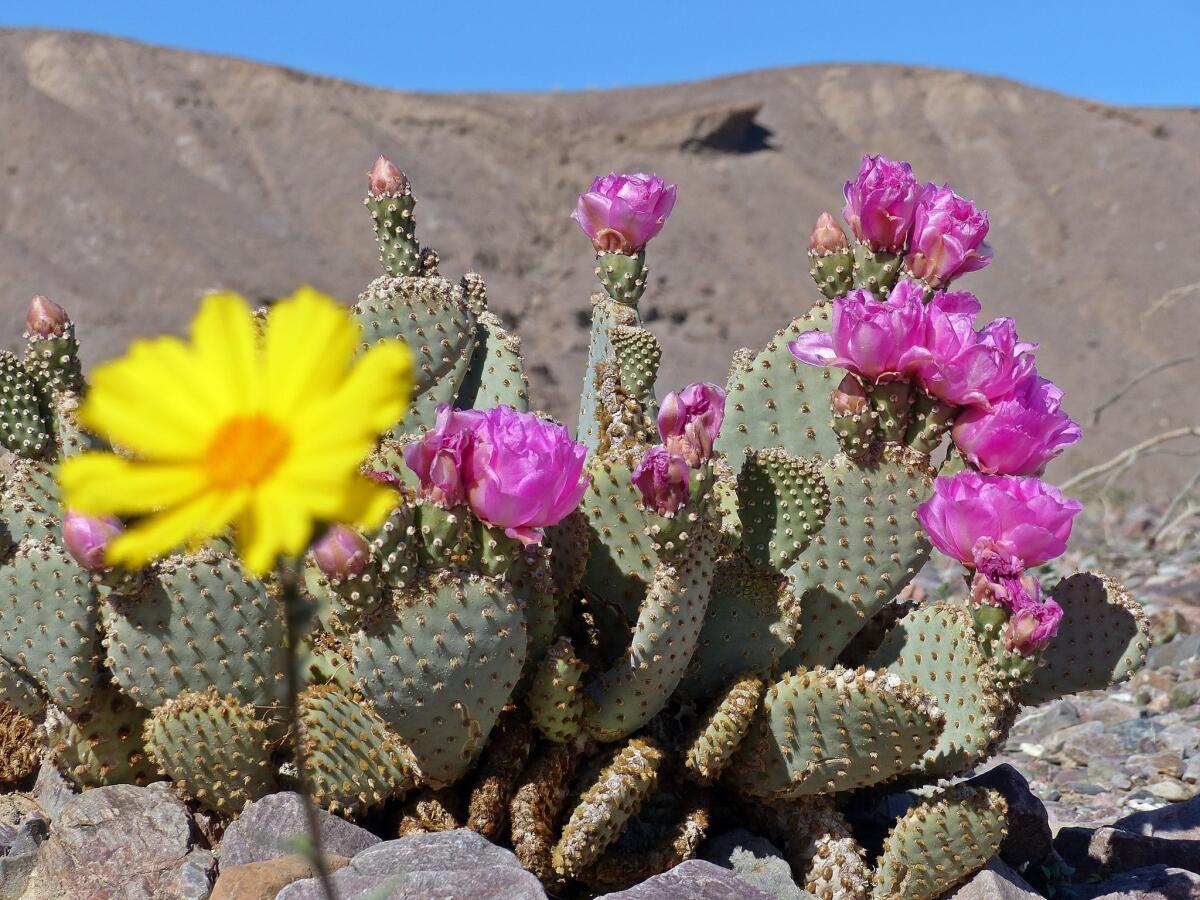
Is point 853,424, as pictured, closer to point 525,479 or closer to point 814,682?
point 814,682

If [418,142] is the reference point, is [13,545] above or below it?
below

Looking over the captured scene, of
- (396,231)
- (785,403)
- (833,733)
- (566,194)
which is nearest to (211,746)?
(833,733)

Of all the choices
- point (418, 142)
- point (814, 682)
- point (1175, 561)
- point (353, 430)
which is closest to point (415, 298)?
point (814, 682)

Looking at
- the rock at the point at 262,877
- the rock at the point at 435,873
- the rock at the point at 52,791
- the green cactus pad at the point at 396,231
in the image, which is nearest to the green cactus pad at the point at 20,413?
the rock at the point at 52,791

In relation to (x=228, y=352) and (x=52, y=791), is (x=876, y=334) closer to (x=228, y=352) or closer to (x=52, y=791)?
(x=228, y=352)

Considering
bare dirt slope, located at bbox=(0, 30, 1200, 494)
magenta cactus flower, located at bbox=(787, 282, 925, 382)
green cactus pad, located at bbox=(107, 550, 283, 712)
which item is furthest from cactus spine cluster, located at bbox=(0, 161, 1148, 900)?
bare dirt slope, located at bbox=(0, 30, 1200, 494)
